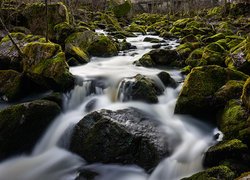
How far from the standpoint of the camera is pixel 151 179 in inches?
236

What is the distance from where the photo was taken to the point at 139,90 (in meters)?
8.42

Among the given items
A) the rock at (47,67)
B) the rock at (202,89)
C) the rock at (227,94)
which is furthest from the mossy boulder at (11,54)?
the rock at (227,94)

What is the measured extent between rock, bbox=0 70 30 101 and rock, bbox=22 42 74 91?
0.98ft

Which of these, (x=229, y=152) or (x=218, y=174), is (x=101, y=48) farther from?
(x=218, y=174)

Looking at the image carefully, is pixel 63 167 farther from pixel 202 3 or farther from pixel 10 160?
pixel 202 3

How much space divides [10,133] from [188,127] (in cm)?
416

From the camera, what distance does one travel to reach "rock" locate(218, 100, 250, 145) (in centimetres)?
587

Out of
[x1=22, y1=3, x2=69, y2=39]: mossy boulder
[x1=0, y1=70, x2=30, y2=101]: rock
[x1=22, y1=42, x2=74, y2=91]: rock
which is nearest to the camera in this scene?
[x1=22, y1=42, x2=74, y2=91]: rock

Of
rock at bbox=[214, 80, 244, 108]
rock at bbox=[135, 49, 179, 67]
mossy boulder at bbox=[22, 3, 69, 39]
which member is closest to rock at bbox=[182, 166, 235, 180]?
rock at bbox=[214, 80, 244, 108]

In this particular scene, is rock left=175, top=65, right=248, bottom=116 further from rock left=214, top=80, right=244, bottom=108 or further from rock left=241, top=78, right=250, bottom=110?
rock left=241, top=78, right=250, bottom=110

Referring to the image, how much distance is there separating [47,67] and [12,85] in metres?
1.32

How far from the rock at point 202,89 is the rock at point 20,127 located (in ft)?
11.4

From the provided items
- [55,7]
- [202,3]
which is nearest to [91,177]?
[55,7]

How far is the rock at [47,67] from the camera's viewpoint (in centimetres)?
893
